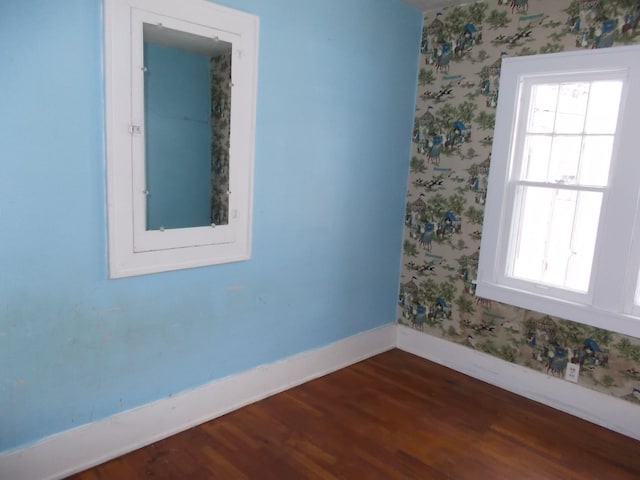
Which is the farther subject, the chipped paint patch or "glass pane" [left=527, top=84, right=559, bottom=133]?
"glass pane" [left=527, top=84, right=559, bottom=133]

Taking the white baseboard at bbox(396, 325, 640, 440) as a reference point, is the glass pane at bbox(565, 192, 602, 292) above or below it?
above

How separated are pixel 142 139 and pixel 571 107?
2539 millimetres

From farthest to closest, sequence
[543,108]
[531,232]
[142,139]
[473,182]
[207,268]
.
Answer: [473,182] → [531,232] → [543,108] → [207,268] → [142,139]

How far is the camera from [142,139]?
2.11 m

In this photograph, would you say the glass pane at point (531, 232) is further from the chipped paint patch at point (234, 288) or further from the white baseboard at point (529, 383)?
the chipped paint patch at point (234, 288)

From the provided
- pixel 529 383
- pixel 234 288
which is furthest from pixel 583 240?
pixel 234 288

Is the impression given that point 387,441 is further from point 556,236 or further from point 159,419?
point 556,236

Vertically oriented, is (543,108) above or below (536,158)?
above

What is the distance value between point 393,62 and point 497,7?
0.76 m

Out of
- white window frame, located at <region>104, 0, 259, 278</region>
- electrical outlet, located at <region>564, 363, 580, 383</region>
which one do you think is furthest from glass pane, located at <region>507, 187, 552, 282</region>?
white window frame, located at <region>104, 0, 259, 278</region>

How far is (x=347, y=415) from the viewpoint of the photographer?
2.73 meters

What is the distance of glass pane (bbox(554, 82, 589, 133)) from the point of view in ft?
9.18

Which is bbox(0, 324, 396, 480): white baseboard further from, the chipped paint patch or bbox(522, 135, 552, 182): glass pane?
bbox(522, 135, 552, 182): glass pane

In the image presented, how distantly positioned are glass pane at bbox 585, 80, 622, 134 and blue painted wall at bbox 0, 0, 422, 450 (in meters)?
1.26
